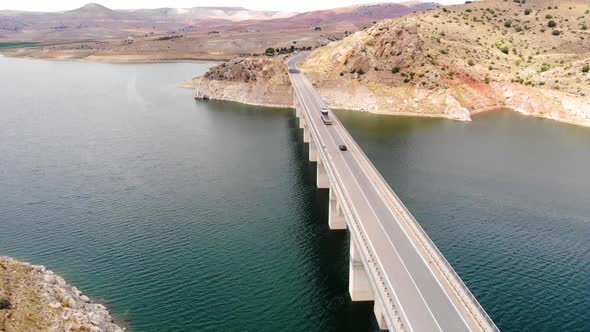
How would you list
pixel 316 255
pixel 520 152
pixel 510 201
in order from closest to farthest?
pixel 316 255 → pixel 510 201 → pixel 520 152

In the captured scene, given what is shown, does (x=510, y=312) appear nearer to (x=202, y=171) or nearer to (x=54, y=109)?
(x=202, y=171)

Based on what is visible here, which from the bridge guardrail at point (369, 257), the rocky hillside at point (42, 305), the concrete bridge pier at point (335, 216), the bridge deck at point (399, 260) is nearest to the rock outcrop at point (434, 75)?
the bridge deck at point (399, 260)

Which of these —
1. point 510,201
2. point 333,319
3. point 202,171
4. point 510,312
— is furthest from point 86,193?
point 510,201

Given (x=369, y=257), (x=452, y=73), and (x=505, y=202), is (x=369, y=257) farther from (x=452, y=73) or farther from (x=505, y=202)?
(x=452, y=73)

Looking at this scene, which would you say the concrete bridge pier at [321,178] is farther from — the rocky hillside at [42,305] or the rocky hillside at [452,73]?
the rocky hillside at [452,73]

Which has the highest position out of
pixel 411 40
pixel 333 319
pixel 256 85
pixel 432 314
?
pixel 411 40

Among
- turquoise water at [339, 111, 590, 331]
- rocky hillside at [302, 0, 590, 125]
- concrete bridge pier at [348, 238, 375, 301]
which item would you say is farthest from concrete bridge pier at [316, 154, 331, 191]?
rocky hillside at [302, 0, 590, 125]

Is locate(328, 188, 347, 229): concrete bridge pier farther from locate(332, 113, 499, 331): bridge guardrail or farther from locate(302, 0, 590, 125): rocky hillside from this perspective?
locate(302, 0, 590, 125): rocky hillside
